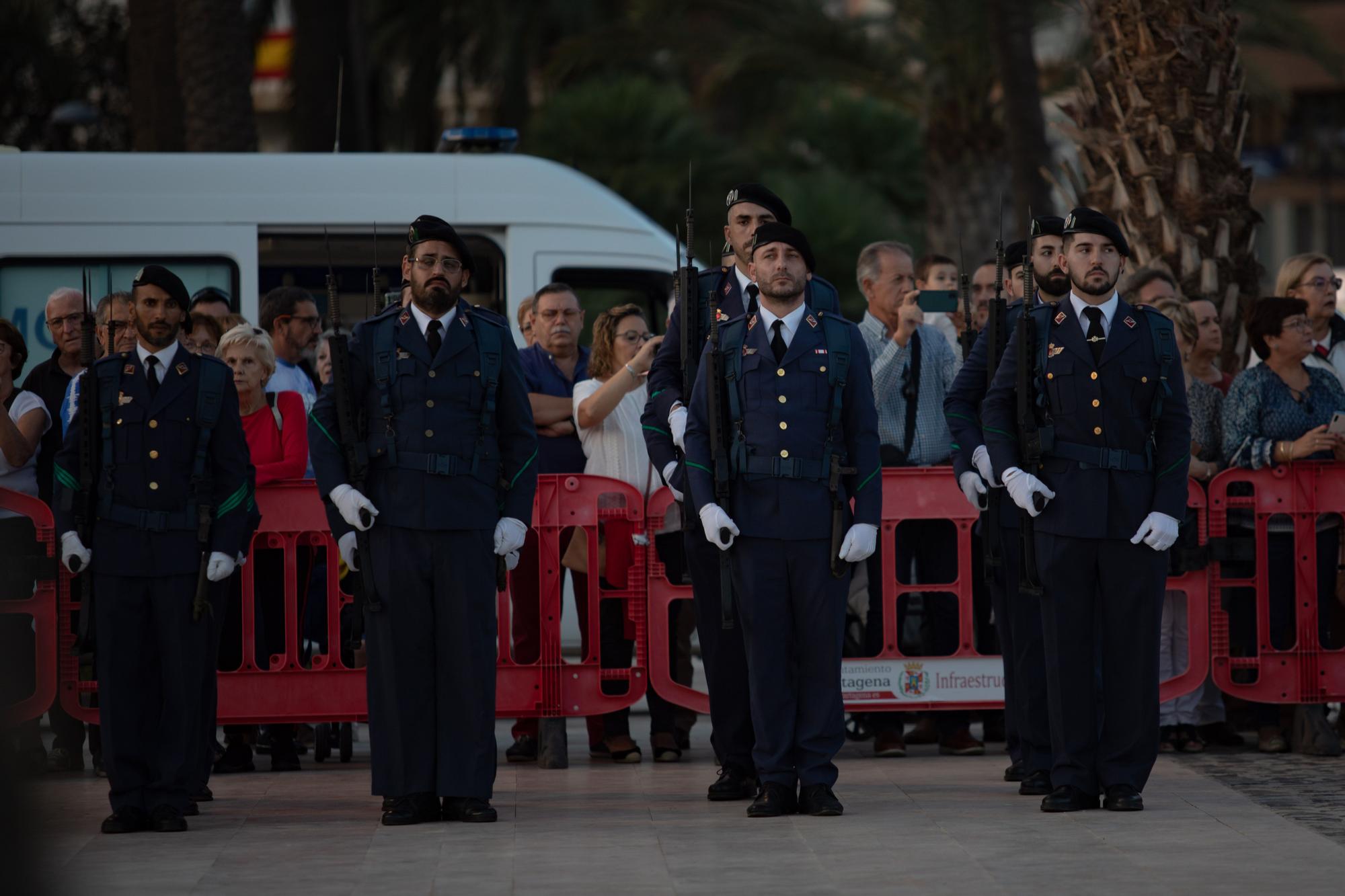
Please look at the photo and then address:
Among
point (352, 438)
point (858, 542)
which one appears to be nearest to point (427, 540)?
point (352, 438)

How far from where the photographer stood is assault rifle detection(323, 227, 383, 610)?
7148 mm

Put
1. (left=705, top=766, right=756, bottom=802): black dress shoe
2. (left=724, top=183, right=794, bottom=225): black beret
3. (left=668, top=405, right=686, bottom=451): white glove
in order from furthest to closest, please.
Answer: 1. (left=724, top=183, right=794, bottom=225): black beret
2. (left=705, top=766, right=756, bottom=802): black dress shoe
3. (left=668, top=405, right=686, bottom=451): white glove

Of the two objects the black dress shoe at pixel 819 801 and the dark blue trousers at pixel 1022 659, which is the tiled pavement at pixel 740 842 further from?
the dark blue trousers at pixel 1022 659

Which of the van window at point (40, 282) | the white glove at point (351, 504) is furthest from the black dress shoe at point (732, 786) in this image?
the van window at point (40, 282)

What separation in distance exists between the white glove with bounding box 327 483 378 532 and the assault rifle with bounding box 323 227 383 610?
22 mm

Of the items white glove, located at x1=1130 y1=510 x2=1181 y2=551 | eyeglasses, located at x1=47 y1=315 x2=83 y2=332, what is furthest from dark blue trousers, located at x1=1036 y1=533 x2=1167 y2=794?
eyeglasses, located at x1=47 y1=315 x2=83 y2=332

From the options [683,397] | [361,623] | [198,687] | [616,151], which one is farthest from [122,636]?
[616,151]

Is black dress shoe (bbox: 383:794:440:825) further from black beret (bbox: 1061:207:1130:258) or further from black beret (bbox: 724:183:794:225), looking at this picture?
Result: black beret (bbox: 1061:207:1130:258)

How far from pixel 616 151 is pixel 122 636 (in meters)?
18.2

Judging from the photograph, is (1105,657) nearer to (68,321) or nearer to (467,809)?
(467,809)

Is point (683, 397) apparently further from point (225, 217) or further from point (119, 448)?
point (225, 217)

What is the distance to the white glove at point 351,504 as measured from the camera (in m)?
7.07

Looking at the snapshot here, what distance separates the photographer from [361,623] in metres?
8.02

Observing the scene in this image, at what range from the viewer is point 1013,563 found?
7977 millimetres
